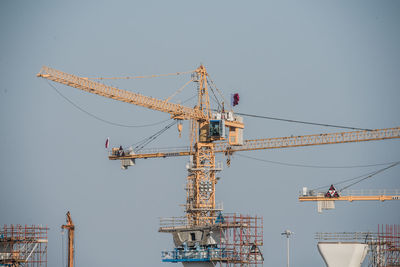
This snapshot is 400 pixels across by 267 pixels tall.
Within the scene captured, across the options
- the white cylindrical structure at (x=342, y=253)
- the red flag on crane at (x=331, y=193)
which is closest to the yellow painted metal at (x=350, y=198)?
the red flag on crane at (x=331, y=193)

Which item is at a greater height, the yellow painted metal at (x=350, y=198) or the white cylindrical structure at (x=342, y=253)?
the yellow painted metal at (x=350, y=198)

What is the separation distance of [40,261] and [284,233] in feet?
152

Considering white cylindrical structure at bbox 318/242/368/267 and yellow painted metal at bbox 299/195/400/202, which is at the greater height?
yellow painted metal at bbox 299/195/400/202

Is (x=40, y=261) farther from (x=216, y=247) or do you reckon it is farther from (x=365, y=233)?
(x=365, y=233)

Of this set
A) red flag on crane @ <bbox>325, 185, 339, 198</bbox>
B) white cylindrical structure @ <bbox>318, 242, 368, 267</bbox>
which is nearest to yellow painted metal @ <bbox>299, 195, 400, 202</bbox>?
red flag on crane @ <bbox>325, 185, 339, 198</bbox>

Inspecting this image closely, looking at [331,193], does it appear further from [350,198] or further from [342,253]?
[342,253]

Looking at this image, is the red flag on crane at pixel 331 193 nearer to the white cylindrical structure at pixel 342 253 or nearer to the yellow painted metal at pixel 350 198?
the yellow painted metal at pixel 350 198

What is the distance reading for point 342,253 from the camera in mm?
146125

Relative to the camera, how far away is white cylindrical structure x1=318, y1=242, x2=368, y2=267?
146 meters

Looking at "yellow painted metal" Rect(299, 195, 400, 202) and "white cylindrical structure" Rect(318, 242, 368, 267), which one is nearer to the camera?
"white cylindrical structure" Rect(318, 242, 368, 267)

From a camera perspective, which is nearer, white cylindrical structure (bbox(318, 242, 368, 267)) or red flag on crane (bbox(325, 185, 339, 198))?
white cylindrical structure (bbox(318, 242, 368, 267))

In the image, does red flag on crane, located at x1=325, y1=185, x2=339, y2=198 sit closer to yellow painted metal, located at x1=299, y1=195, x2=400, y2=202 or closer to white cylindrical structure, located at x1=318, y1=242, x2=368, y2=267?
yellow painted metal, located at x1=299, y1=195, x2=400, y2=202

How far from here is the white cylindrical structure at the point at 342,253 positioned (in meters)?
146

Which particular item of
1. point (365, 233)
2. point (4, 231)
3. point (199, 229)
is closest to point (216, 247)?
point (199, 229)
